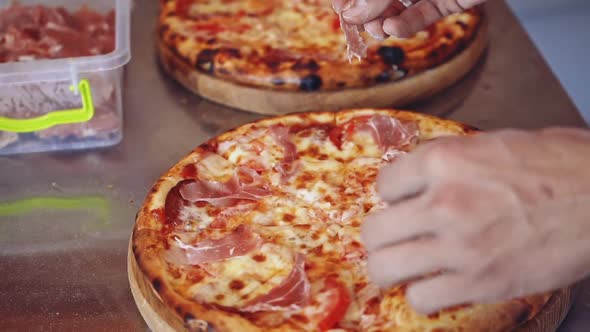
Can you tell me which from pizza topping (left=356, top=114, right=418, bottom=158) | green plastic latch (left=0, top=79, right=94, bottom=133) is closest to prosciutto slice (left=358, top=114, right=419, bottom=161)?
pizza topping (left=356, top=114, right=418, bottom=158)

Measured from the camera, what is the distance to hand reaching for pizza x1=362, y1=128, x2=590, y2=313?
1.23 metres

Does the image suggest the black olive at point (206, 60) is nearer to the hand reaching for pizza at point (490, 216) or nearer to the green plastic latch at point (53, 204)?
the green plastic latch at point (53, 204)

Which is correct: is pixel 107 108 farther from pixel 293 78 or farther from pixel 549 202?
pixel 549 202

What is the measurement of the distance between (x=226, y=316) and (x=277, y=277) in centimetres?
17

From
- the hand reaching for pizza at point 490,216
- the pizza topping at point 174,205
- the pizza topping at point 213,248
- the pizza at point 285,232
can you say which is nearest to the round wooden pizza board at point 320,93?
the pizza at point 285,232

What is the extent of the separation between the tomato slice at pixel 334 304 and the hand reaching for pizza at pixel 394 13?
26.4 inches

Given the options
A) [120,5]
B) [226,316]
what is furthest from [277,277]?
[120,5]

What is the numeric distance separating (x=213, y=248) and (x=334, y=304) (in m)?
0.31

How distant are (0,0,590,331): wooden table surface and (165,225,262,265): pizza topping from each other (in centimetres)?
19

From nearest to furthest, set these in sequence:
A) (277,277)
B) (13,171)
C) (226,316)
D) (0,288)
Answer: (226,316)
(277,277)
(0,288)
(13,171)

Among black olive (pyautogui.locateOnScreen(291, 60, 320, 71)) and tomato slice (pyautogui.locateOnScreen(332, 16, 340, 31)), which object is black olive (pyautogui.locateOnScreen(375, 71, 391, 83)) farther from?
tomato slice (pyautogui.locateOnScreen(332, 16, 340, 31))

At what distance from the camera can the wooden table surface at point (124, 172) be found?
1.91 m

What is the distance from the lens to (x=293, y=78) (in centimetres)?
247

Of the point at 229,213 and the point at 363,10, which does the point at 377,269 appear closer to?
the point at 229,213
